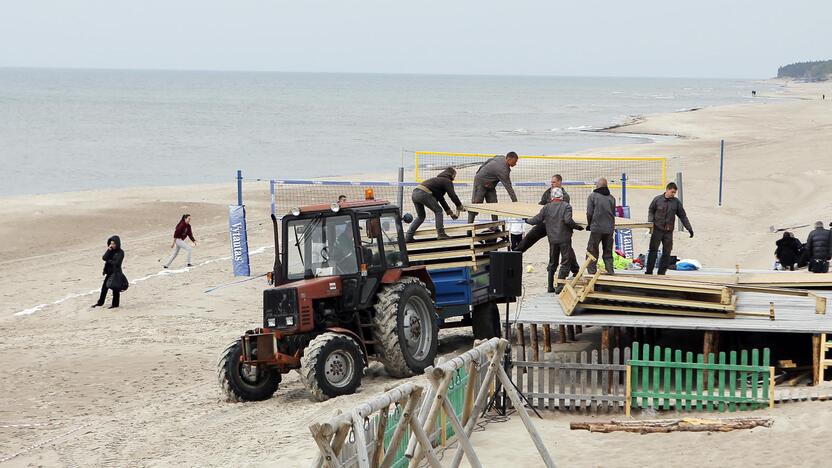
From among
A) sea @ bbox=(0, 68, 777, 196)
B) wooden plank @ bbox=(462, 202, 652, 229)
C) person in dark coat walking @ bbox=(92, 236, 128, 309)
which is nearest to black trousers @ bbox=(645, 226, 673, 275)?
wooden plank @ bbox=(462, 202, 652, 229)

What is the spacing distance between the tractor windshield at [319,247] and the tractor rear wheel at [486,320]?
280 centimetres

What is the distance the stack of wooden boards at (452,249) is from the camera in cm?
1508

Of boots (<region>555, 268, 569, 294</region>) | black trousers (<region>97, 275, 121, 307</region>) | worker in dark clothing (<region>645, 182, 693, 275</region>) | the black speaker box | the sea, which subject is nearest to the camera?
the black speaker box

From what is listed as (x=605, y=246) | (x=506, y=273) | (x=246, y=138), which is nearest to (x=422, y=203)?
(x=605, y=246)

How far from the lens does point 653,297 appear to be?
1384 cm

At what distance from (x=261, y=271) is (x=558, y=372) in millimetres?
11859

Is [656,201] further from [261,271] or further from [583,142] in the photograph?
[583,142]

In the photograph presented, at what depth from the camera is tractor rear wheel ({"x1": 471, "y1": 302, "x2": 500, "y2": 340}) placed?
1559 centimetres

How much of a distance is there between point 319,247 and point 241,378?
182 cm

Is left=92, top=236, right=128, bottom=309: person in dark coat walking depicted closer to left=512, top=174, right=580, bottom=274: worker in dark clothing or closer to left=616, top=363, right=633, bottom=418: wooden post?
left=512, top=174, right=580, bottom=274: worker in dark clothing

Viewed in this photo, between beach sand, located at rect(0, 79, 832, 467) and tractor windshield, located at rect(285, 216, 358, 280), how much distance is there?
1503mm

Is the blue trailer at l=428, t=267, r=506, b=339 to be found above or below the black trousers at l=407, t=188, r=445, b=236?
below

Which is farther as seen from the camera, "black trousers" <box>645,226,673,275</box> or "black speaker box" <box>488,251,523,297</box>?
"black trousers" <box>645,226,673,275</box>

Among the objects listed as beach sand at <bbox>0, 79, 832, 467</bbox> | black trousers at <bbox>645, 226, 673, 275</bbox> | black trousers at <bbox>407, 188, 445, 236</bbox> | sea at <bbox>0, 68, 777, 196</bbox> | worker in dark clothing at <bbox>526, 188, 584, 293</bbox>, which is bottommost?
beach sand at <bbox>0, 79, 832, 467</bbox>
